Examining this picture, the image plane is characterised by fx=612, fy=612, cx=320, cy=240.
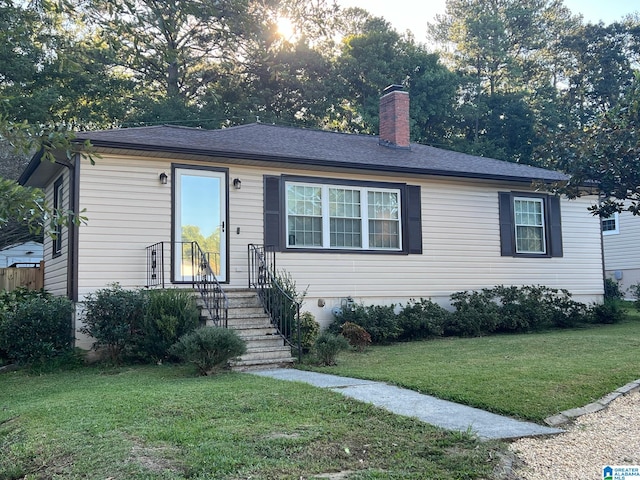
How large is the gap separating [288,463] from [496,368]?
4239 millimetres

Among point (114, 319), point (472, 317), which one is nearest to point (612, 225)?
point (472, 317)

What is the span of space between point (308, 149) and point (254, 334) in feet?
15.4

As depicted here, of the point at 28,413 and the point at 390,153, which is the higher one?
the point at 390,153

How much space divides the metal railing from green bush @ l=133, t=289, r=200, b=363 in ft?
1.63

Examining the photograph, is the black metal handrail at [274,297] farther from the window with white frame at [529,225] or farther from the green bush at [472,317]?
the window with white frame at [529,225]

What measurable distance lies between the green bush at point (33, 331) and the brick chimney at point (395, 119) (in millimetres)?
8628

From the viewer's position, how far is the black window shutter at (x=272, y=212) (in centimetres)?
1139

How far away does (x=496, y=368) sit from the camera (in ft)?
24.6

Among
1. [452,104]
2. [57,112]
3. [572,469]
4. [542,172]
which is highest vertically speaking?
[452,104]

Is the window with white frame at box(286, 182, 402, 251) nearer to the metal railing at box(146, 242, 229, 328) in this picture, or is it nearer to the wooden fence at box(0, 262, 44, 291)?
the metal railing at box(146, 242, 229, 328)

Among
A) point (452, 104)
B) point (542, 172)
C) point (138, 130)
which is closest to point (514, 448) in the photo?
point (138, 130)

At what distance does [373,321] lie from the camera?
1138cm

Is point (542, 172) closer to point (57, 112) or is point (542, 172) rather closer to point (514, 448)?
point (514, 448)

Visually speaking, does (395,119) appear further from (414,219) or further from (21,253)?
(21,253)
